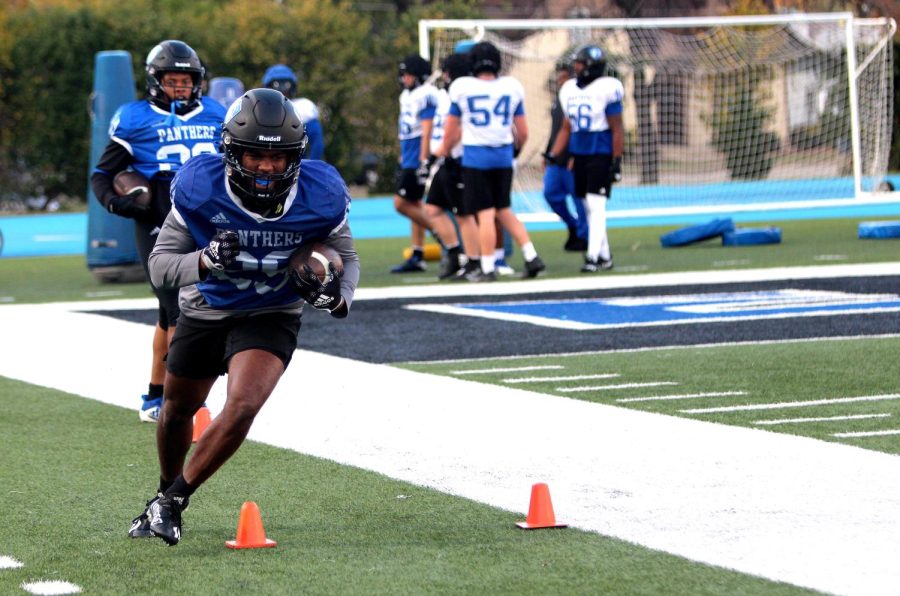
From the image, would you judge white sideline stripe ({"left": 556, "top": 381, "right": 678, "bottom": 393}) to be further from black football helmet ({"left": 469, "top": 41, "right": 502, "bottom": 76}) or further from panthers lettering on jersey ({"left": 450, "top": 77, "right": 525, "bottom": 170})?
black football helmet ({"left": 469, "top": 41, "right": 502, "bottom": 76})

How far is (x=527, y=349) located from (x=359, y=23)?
21909 millimetres

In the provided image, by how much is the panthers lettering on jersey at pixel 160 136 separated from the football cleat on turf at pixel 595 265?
761cm

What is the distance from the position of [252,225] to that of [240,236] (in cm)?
5

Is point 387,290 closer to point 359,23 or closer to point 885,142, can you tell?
point 885,142

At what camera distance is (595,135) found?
15031 mm

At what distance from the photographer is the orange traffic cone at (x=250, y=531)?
542cm

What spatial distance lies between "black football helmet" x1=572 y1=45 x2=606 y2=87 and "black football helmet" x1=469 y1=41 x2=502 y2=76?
1.06m

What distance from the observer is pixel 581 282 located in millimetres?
14422

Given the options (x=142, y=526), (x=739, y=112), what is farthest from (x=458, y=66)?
(x=739, y=112)

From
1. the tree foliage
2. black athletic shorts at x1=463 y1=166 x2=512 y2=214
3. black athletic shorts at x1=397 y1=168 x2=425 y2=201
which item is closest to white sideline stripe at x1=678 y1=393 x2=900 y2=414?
black athletic shorts at x1=463 y1=166 x2=512 y2=214

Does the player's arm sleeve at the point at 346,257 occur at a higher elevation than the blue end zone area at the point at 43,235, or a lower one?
higher

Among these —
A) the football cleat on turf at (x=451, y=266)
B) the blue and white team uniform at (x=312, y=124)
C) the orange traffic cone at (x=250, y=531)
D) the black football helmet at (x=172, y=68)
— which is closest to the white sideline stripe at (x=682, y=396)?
the black football helmet at (x=172, y=68)

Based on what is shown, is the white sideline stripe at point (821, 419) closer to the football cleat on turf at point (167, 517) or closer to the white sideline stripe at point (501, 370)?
the white sideline stripe at point (501, 370)

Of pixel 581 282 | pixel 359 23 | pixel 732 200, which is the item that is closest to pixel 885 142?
pixel 732 200
